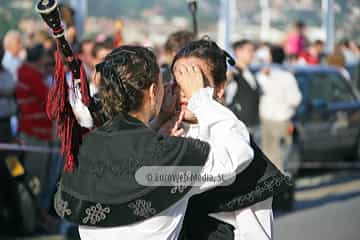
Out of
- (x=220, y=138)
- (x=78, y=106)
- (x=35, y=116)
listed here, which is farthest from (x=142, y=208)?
(x=35, y=116)

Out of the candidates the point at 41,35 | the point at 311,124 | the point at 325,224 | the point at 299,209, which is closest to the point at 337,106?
the point at 311,124

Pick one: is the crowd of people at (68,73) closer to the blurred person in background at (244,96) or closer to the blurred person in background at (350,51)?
the blurred person in background at (244,96)

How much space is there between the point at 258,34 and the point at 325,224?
815 cm

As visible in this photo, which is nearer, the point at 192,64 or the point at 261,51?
→ the point at 192,64

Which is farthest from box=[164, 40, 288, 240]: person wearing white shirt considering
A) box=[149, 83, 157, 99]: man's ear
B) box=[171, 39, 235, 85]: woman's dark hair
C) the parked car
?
the parked car

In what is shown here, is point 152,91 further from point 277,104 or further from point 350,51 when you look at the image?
point 350,51

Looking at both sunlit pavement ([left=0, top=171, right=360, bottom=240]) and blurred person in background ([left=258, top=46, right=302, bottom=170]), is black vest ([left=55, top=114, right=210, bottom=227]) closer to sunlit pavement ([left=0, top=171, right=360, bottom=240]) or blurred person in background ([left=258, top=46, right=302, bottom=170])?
sunlit pavement ([left=0, top=171, right=360, bottom=240])

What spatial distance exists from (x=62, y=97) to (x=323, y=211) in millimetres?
7208

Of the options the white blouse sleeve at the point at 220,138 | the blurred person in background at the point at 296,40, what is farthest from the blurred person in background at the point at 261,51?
the white blouse sleeve at the point at 220,138

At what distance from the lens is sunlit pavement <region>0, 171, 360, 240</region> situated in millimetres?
8477

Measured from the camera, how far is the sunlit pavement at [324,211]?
8508 mm

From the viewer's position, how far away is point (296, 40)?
16000 millimetres

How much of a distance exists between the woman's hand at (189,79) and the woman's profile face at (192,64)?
0.05 metres

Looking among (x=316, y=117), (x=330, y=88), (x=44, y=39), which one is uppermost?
(x=44, y=39)
